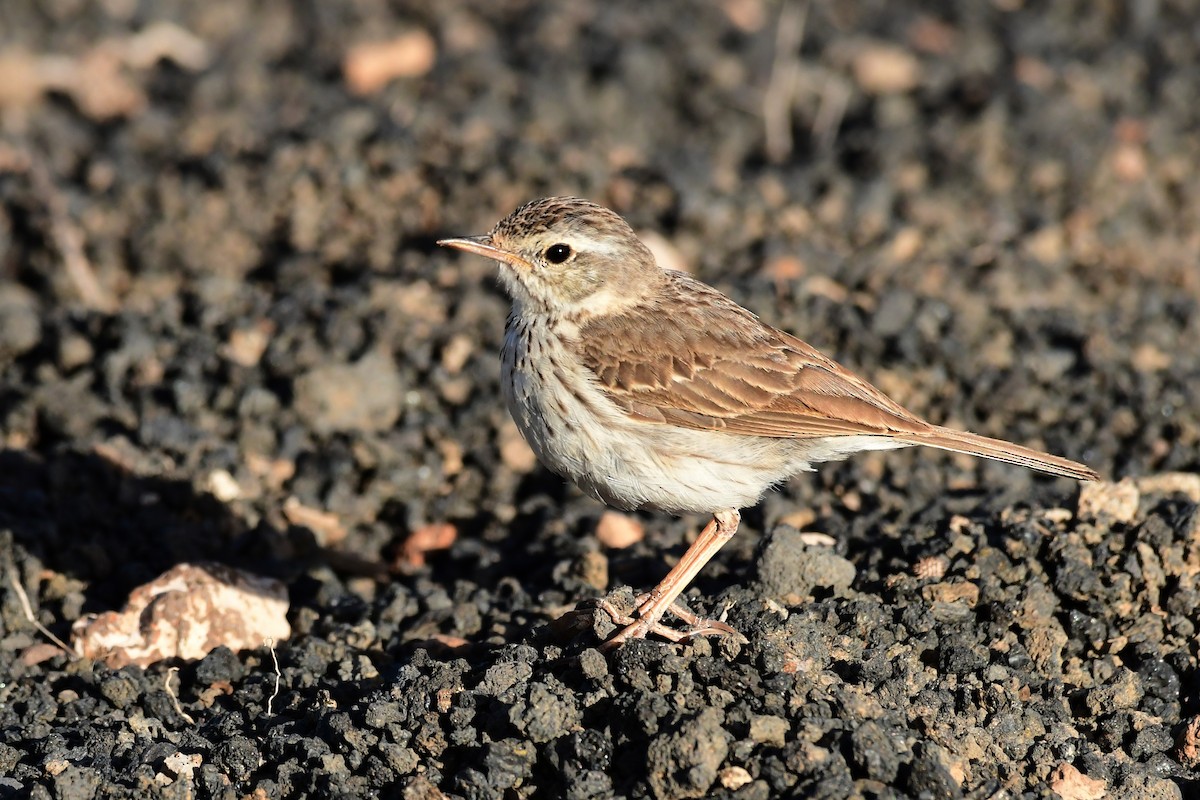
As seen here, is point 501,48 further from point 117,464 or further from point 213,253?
point 117,464

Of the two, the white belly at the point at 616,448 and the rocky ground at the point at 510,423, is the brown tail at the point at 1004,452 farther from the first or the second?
the white belly at the point at 616,448

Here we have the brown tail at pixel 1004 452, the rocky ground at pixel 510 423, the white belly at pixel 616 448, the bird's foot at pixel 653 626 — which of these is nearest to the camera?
the rocky ground at pixel 510 423

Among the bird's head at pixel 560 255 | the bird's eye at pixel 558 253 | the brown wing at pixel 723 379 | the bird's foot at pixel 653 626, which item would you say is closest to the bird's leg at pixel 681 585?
the bird's foot at pixel 653 626

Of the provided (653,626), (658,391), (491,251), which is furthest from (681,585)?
(491,251)

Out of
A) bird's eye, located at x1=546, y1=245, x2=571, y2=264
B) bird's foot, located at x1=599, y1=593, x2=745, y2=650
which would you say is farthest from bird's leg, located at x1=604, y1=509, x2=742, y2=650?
bird's eye, located at x1=546, y1=245, x2=571, y2=264

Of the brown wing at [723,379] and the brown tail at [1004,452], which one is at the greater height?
the brown wing at [723,379]

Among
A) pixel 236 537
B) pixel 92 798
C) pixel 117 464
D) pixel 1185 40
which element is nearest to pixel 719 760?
pixel 92 798

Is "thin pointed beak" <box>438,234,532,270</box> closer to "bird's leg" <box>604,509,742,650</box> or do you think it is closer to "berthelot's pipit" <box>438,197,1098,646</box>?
"berthelot's pipit" <box>438,197,1098,646</box>
